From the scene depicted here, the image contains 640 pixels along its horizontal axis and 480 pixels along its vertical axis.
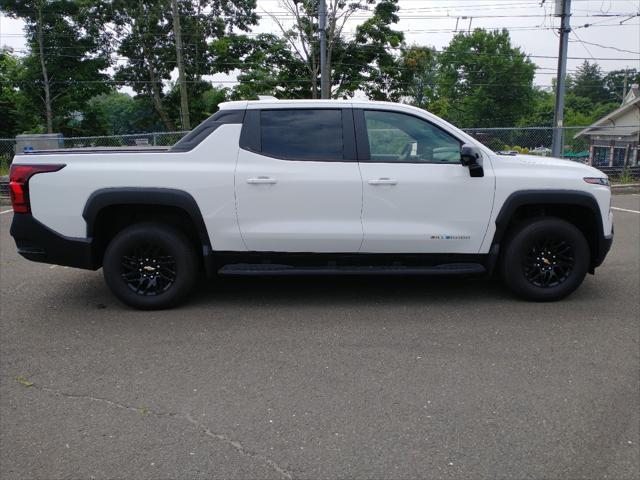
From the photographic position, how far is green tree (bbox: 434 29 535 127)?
228ft

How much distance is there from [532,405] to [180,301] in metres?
3.09

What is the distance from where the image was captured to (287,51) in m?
25.5

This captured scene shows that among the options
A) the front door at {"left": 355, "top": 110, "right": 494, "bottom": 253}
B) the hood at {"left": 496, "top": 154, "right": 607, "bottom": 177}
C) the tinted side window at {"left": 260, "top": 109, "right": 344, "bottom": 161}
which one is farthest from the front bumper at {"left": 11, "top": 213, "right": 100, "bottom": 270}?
the hood at {"left": 496, "top": 154, "right": 607, "bottom": 177}

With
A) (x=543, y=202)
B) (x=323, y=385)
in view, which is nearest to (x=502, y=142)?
(x=543, y=202)

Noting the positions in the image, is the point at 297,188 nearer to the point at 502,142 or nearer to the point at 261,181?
the point at 261,181

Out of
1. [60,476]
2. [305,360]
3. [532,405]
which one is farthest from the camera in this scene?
[305,360]

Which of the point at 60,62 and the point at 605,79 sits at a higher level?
the point at 605,79

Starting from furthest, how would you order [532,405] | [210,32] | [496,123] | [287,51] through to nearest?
1. [496,123]
2. [210,32]
3. [287,51]
4. [532,405]

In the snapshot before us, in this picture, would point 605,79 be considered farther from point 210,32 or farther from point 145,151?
point 145,151

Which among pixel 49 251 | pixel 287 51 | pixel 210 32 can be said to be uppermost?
pixel 210 32

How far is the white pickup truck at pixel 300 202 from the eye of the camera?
490 cm

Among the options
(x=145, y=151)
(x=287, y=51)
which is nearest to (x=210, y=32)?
(x=287, y=51)

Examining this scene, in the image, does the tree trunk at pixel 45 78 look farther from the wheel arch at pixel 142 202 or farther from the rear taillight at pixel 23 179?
the wheel arch at pixel 142 202

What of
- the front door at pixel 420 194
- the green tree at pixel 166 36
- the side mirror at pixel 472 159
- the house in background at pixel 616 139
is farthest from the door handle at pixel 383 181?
the green tree at pixel 166 36
